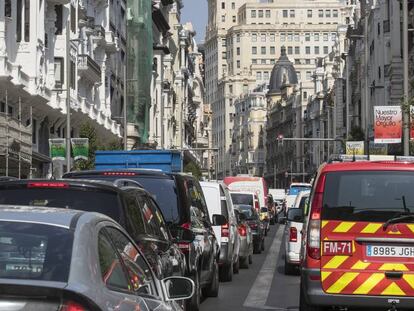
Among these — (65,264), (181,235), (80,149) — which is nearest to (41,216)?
(65,264)

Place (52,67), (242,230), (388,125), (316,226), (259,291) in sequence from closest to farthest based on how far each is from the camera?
1. (316,226)
2. (259,291)
3. (242,230)
4. (388,125)
5. (52,67)

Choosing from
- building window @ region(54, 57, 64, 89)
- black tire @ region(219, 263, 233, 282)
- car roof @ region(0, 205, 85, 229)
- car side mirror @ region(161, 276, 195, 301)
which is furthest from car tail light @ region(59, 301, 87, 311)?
building window @ region(54, 57, 64, 89)

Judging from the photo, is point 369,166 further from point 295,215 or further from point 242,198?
point 242,198

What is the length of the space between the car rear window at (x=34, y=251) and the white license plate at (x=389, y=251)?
19.2 feet

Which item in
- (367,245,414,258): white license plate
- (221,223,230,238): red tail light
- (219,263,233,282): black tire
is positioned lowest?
(219,263,233,282): black tire

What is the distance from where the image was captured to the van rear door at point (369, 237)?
1071 centimetres

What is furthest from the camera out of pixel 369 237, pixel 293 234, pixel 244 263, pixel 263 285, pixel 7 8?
pixel 7 8

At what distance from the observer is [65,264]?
5164mm

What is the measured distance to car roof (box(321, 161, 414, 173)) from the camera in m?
10.9

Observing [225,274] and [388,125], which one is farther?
[388,125]

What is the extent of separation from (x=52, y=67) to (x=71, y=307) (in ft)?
147

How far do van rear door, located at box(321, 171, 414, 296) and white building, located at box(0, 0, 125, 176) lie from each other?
91.7ft

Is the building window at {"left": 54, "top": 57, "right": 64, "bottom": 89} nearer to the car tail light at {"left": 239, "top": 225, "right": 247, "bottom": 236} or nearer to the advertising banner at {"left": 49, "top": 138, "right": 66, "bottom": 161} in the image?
the advertising banner at {"left": 49, "top": 138, "right": 66, "bottom": 161}

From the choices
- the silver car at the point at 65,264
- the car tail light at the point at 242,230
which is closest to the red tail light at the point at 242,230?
the car tail light at the point at 242,230
